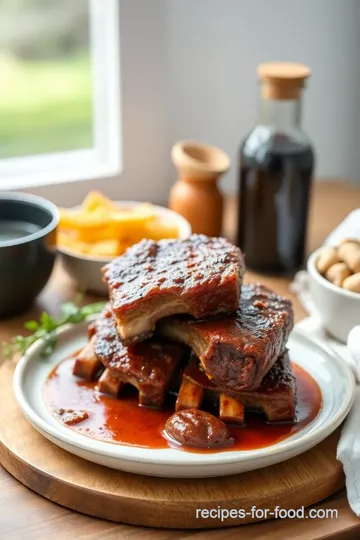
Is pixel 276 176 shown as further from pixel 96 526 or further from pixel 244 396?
pixel 96 526

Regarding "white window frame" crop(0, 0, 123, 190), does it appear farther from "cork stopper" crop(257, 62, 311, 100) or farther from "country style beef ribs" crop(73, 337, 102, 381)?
"country style beef ribs" crop(73, 337, 102, 381)

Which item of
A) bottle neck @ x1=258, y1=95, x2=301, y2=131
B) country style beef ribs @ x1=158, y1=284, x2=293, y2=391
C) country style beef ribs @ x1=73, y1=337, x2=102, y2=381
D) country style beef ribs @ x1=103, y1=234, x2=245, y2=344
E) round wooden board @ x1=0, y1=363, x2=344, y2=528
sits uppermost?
bottle neck @ x1=258, y1=95, x2=301, y2=131

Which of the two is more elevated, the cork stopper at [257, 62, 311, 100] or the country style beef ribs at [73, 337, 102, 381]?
the cork stopper at [257, 62, 311, 100]

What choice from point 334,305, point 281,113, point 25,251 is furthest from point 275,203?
point 25,251

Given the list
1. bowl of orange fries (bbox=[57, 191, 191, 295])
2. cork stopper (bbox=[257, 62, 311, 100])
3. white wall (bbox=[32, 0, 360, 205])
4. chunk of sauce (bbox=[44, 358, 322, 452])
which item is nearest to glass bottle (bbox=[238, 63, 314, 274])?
cork stopper (bbox=[257, 62, 311, 100])

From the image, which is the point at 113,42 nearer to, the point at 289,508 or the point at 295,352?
the point at 295,352

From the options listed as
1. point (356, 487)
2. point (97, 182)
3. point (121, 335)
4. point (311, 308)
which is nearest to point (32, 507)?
point (121, 335)

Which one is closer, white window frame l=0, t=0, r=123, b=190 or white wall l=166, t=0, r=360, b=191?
white window frame l=0, t=0, r=123, b=190

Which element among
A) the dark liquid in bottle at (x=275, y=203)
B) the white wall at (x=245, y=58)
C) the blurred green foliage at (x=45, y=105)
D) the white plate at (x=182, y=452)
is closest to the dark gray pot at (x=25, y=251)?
the white plate at (x=182, y=452)
